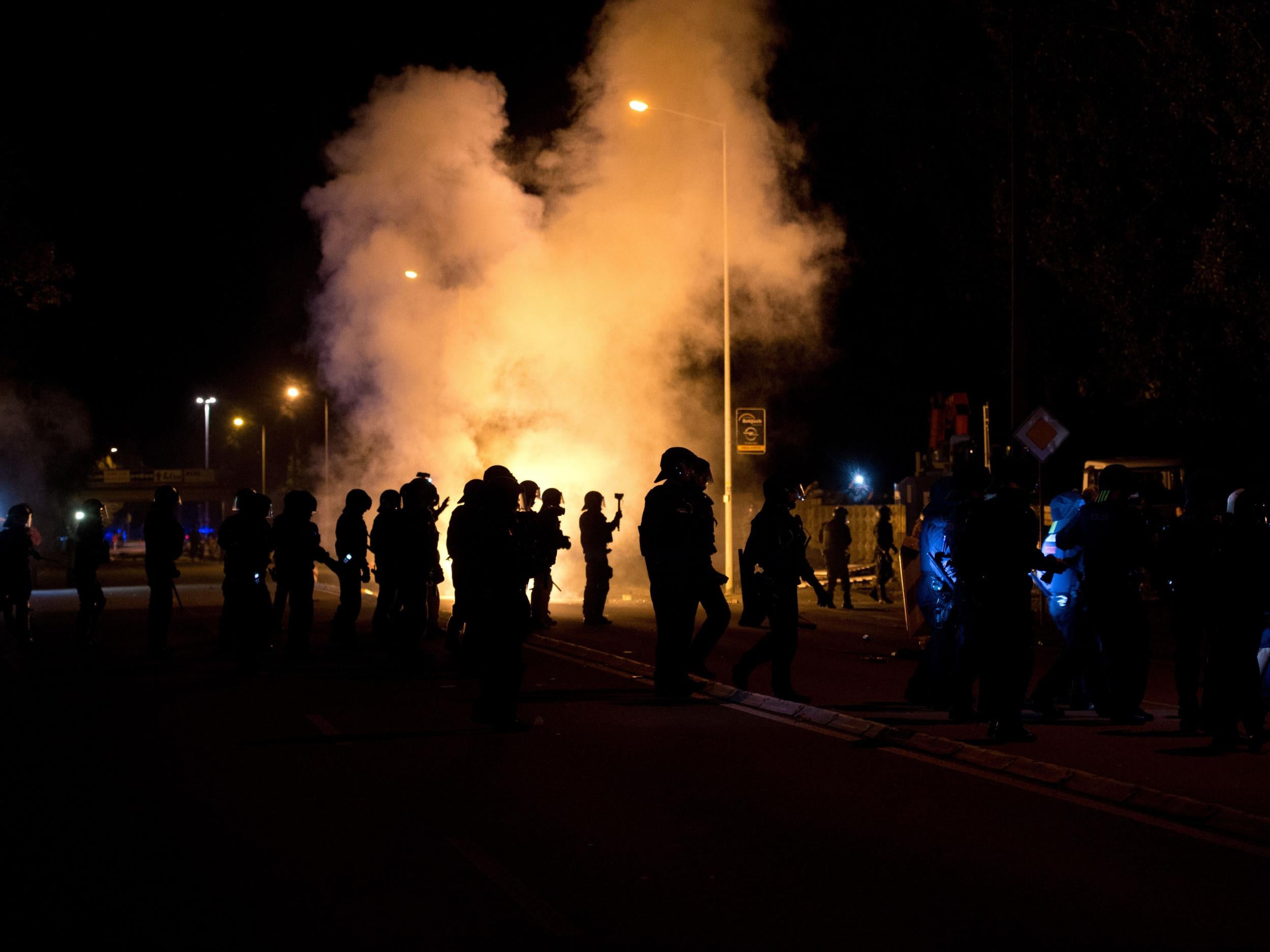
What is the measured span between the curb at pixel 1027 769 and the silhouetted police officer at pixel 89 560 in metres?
6.81

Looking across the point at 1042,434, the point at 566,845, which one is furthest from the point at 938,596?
the point at 1042,434

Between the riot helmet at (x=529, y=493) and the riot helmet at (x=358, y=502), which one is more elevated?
the riot helmet at (x=529, y=493)

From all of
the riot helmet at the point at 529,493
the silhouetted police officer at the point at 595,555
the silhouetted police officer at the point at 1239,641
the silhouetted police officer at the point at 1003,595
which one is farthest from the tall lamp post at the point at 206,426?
the silhouetted police officer at the point at 1239,641

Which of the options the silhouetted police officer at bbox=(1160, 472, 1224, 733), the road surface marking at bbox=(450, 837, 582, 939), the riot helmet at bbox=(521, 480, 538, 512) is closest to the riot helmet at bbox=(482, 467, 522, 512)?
the road surface marking at bbox=(450, 837, 582, 939)

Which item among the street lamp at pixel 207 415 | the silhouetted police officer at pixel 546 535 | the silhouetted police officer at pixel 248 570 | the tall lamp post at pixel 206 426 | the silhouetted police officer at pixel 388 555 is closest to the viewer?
the silhouetted police officer at pixel 248 570

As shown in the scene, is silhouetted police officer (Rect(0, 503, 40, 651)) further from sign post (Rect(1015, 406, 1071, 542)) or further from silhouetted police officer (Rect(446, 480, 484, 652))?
sign post (Rect(1015, 406, 1071, 542))

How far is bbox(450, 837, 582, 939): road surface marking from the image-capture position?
4.48m

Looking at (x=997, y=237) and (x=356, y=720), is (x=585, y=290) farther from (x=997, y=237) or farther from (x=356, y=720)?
(x=356, y=720)

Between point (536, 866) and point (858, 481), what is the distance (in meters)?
47.1

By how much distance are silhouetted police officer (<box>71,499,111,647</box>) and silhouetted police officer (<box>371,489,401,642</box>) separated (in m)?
2.80

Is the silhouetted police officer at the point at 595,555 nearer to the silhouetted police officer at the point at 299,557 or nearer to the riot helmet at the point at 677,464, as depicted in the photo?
the silhouetted police officer at the point at 299,557

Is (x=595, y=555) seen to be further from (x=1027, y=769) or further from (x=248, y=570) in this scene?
(x=1027, y=769)

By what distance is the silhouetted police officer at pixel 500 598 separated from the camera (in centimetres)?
830

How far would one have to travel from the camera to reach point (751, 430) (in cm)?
2261
